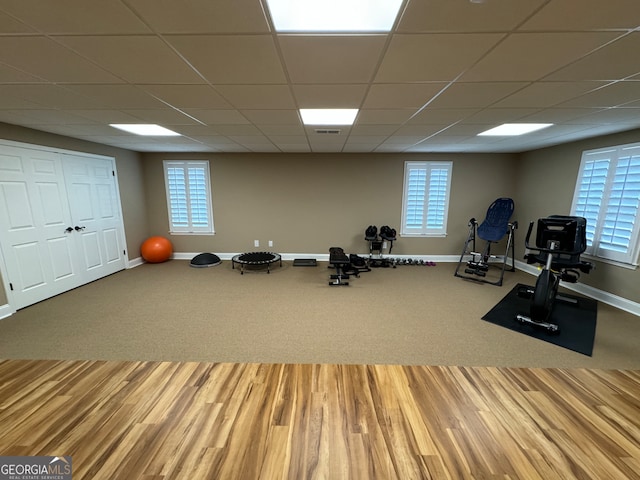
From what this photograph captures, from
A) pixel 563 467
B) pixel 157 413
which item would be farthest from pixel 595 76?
pixel 157 413

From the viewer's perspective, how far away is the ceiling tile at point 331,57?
1.43 meters

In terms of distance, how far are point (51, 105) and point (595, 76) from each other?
479 cm

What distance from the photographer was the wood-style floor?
152cm

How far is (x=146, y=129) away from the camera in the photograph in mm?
3527

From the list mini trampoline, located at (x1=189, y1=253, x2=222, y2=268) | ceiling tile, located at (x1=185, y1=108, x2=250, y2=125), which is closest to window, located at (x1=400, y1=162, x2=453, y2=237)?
ceiling tile, located at (x1=185, y1=108, x2=250, y2=125)

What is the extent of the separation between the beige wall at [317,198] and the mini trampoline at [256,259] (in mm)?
443

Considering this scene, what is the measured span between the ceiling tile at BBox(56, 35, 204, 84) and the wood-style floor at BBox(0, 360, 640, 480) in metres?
2.47

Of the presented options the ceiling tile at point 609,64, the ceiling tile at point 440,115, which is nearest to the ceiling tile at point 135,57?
the ceiling tile at point 440,115

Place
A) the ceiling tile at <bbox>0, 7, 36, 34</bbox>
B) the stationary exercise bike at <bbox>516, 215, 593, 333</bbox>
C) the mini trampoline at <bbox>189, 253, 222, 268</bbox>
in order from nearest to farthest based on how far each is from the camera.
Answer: the ceiling tile at <bbox>0, 7, 36, 34</bbox>
the stationary exercise bike at <bbox>516, 215, 593, 333</bbox>
the mini trampoline at <bbox>189, 253, 222, 268</bbox>

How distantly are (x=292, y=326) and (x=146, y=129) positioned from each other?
3.39 m

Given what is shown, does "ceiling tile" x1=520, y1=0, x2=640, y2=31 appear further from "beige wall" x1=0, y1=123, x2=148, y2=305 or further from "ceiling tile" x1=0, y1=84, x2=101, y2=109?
"beige wall" x1=0, y1=123, x2=148, y2=305

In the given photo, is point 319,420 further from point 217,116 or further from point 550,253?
point 550,253

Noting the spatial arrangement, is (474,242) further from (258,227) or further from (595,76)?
(258,227)

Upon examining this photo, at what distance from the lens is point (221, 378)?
7.29ft
